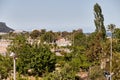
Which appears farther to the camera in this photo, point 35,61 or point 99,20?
point 99,20

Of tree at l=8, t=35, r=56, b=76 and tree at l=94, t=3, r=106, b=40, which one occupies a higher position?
tree at l=94, t=3, r=106, b=40

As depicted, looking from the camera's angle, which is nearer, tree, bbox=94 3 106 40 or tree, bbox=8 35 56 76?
tree, bbox=8 35 56 76

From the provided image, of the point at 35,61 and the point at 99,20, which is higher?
the point at 99,20

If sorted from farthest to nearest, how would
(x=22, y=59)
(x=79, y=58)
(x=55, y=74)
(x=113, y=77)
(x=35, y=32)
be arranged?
(x=35, y=32) → (x=79, y=58) → (x=22, y=59) → (x=113, y=77) → (x=55, y=74)

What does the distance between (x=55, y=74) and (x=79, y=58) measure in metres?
9.94

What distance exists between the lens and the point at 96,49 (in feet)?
85.8

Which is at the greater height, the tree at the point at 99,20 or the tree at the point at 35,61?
the tree at the point at 99,20

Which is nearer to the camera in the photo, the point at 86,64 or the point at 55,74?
the point at 55,74

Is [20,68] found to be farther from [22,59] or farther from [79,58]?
[79,58]

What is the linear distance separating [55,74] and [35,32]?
47.3m

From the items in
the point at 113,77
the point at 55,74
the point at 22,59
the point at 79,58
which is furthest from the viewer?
the point at 79,58

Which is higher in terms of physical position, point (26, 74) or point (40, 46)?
point (40, 46)

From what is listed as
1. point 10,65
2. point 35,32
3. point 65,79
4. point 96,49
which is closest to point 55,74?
point 65,79

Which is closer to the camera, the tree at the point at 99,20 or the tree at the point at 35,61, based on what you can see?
the tree at the point at 35,61
